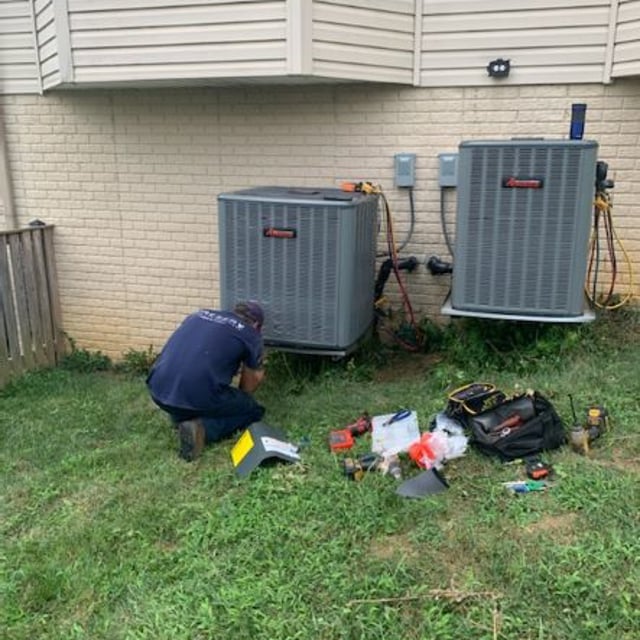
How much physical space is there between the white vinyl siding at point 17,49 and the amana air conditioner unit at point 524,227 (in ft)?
14.0

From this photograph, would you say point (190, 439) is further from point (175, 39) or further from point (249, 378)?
point (175, 39)

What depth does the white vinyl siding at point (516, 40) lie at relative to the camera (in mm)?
4867

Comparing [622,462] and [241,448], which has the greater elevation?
[622,462]

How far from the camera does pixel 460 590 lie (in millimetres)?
2533

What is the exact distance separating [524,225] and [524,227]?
0.5 inches

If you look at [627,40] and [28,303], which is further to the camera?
[28,303]

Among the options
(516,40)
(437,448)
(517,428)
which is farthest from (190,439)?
(516,40)

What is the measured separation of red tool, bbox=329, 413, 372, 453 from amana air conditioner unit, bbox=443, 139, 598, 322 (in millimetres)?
1111

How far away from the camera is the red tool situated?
381 centimetres

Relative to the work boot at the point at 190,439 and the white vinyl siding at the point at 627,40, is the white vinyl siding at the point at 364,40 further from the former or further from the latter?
the work boot at the point at 190,439

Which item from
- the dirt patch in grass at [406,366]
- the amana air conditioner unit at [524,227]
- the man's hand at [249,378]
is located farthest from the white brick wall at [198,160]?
Result: the man's hand at [249,378]

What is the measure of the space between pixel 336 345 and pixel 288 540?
6.30 ft

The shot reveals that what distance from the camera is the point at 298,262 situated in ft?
15.1

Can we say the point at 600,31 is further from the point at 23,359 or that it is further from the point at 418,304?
the point at 23,359
